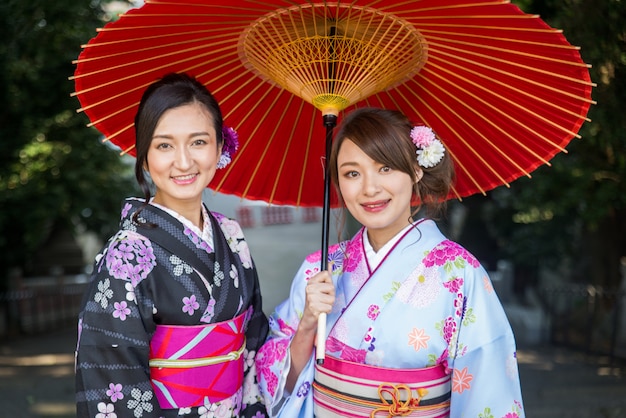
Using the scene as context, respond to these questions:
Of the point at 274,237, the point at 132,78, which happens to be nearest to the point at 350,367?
the point at 132,78

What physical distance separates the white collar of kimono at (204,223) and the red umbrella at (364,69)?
1.51ft

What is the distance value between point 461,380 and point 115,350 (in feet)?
4.06

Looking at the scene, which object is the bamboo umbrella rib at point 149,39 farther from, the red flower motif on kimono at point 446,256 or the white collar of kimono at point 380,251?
the red flower motif on kimono at point 446,256

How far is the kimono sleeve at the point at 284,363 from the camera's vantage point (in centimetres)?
238

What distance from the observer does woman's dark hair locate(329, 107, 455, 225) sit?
7.30ft

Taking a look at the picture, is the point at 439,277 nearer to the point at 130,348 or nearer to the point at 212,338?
the point at 212,338

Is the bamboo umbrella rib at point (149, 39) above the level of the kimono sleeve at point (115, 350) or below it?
above

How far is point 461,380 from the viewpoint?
216cm

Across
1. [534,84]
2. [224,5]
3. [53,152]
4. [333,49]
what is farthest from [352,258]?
[53,152]

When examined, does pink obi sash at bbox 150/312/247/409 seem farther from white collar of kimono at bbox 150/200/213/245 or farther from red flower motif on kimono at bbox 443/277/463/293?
red flower motif on kimono at bbox 443/277/463/293

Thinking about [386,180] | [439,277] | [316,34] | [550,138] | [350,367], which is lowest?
[350,367]

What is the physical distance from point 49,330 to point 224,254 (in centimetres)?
963

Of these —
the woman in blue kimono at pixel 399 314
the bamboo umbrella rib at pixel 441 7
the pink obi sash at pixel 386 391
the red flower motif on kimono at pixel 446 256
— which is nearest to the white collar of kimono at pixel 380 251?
the woman in blue kimono at pixel 399 314

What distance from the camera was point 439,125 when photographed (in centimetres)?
261
